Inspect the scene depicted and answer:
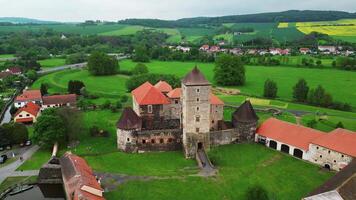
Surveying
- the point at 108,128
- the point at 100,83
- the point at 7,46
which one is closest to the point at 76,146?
the point at 108,128

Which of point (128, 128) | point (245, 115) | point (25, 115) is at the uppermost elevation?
point (245, 115)

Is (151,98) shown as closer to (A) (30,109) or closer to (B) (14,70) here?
(A) (30,109)

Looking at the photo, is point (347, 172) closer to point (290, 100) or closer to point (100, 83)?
point (290, 100)

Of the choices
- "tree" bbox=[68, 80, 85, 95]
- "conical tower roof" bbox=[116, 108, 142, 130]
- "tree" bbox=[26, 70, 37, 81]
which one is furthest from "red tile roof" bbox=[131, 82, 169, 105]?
"tree" bbox=[26, 70, 37, 81]

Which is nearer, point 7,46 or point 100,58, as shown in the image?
point 100,58

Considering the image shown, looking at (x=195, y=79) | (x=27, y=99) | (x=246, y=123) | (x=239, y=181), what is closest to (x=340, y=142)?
(x=246, y=123)

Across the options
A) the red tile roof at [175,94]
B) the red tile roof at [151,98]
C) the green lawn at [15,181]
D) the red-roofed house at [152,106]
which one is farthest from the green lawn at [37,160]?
the red tile roof at [175,94]
